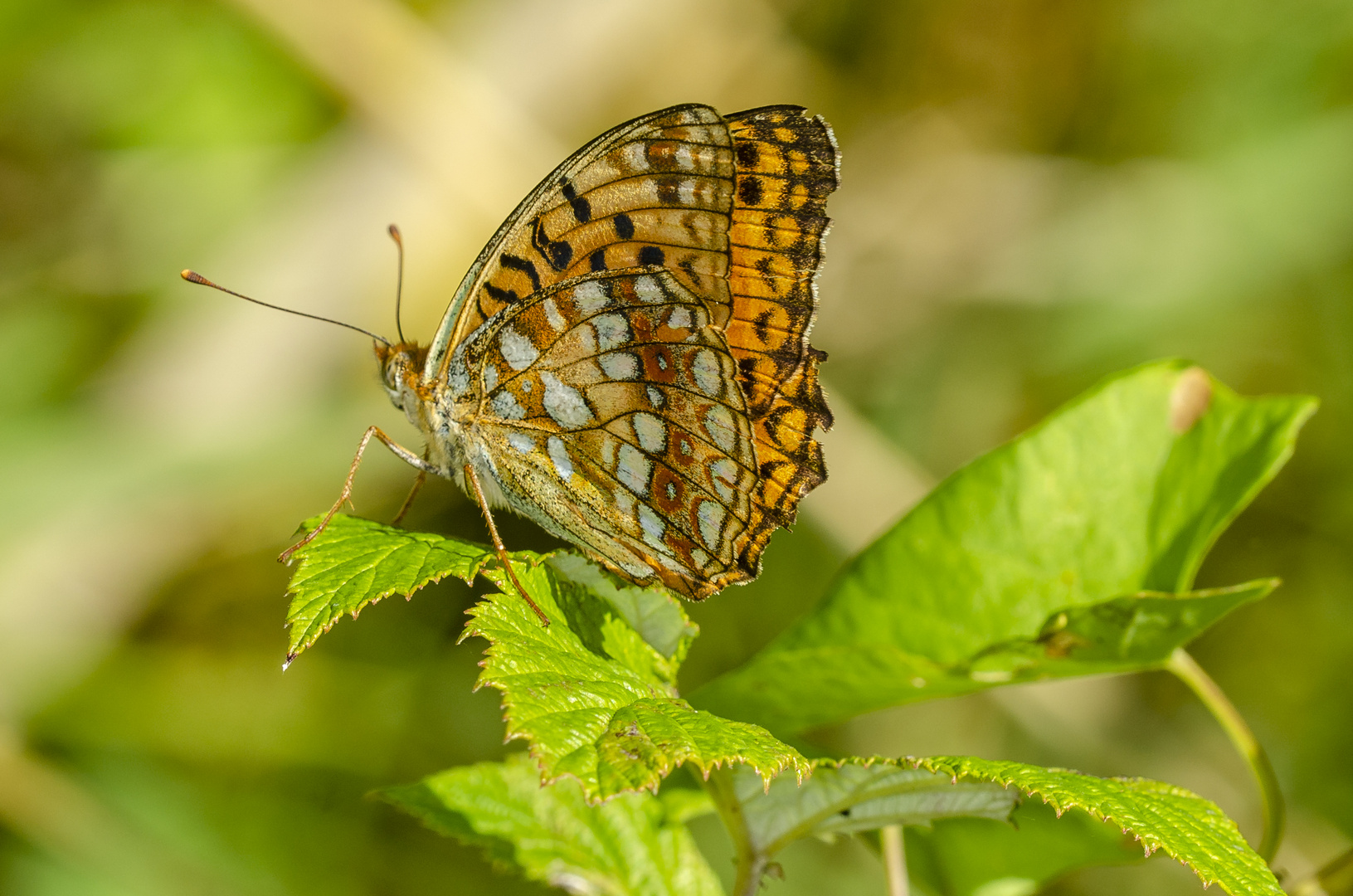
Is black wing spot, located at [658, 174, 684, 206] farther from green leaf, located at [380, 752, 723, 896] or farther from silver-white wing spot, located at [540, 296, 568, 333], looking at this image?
green leaf, located at [380, 752, 723, 896]

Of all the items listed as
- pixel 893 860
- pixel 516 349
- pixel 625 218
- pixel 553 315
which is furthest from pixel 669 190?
pixel 893 860

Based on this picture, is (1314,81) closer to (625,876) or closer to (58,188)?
(625,876)

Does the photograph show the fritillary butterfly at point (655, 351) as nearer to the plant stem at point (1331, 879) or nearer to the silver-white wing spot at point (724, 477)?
the silver-white wing spot at point (724, 477)

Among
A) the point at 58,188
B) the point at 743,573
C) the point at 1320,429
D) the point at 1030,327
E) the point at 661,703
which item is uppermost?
the point at 58,188

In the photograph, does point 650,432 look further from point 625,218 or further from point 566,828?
point 566,828

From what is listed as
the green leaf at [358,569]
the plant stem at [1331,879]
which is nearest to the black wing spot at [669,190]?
the green leaf at [358,569]

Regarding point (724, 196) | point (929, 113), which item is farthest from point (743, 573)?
point (929, 113)
